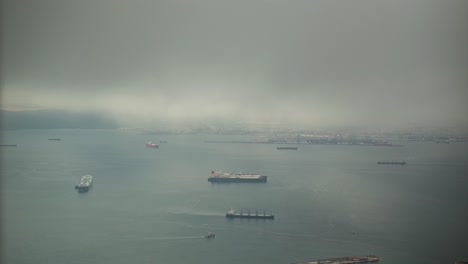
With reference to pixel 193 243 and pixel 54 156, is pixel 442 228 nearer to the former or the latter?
pixel 193 243

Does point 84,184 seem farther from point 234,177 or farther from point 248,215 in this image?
point 248,215

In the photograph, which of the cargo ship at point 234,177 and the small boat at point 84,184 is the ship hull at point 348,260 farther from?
the small boat at point 84,184

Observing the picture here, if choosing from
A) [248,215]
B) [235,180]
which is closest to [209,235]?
[248,215]

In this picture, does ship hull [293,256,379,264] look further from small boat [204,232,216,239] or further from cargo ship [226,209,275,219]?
cargo ship [226,209,275,219]

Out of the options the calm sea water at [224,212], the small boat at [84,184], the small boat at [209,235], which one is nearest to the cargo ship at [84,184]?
the small boat at [84,184]

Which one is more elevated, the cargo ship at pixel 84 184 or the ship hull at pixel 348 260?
the cargo ship at pixel 84 184

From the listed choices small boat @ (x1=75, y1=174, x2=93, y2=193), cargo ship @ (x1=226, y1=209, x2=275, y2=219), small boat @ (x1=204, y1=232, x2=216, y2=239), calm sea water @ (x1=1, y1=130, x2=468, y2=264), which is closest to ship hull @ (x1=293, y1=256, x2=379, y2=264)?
calm sea water @ (x1=1, y1=130, x2=468, y2=264)
